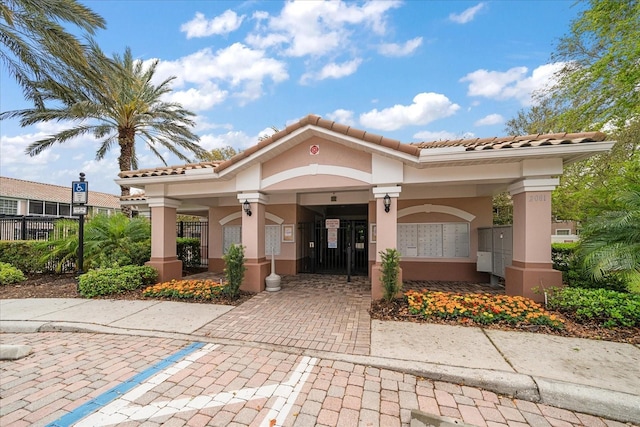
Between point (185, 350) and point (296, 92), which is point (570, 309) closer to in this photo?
point (185, 350)

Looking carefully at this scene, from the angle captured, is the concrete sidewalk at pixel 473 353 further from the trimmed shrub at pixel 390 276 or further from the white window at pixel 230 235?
the white window at pixel 230 235

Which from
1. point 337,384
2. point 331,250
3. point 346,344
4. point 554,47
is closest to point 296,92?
point 331,250

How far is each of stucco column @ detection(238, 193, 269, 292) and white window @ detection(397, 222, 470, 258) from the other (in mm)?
4661

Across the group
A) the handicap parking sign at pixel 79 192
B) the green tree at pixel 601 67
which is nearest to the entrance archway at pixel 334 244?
the handicap parking sign at pixel 79 192

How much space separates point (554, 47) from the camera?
10586mm

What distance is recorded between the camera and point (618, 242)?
19.0 feet

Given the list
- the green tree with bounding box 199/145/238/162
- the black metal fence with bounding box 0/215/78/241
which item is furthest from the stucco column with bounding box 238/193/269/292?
the green tree with bounding box 199/145/238/162

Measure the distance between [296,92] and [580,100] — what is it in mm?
10404

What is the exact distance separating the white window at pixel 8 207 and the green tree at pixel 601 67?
109 feet

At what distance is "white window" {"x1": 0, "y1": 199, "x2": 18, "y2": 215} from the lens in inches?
832

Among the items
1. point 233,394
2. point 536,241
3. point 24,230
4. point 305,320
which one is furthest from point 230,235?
point 536,241

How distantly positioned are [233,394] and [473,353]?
3326mm

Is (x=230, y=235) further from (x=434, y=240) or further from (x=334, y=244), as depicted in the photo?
(x=434, y=240)

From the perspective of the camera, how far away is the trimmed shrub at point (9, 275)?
916 centimetres
